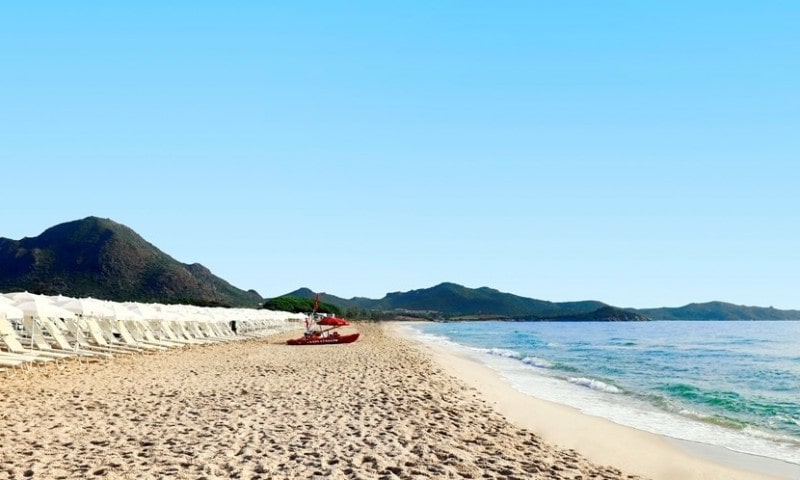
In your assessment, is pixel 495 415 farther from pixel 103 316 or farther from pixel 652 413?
pixel 103 316

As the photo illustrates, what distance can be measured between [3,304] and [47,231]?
302 ft

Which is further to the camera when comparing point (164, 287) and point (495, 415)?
point (164, 287)

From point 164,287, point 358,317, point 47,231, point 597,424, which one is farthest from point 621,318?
point 597,424

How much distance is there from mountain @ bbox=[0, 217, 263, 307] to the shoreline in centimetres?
7324

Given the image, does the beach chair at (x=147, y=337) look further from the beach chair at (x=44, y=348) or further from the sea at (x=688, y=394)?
the sea at (x=688, y=394)

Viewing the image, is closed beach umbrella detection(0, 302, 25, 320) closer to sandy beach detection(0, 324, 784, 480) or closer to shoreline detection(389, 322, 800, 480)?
sandy beach detection(0, 324, 784, 480)

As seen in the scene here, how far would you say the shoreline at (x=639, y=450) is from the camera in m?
7.75

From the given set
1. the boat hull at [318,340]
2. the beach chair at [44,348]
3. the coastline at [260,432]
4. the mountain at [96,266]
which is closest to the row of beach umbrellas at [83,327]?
the beach chair at [44,348]

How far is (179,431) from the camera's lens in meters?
7.59

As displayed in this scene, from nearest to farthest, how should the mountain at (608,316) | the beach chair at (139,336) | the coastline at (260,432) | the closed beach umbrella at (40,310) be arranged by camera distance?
1. the coastline at (260,432)
2. the closed beach umbrella at (40,310)
3. the beach chair at (139,336)
4. the mountain at (608,316)

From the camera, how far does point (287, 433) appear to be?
24.9 feet

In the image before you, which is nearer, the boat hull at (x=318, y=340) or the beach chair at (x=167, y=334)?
the beach chair at (x=167, y=334)

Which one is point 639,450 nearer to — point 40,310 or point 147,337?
point 40,310

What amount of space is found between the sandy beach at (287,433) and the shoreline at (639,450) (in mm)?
50
